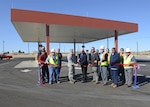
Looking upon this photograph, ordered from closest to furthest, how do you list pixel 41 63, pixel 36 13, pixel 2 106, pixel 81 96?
1. pixel 2 106
2. pixel 81 96
3. pixel 41 63
4. pixel 36 13

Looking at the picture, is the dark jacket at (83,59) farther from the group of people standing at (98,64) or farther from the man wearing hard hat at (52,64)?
the man wearing hard hat at (52,64)

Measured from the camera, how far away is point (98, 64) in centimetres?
1245

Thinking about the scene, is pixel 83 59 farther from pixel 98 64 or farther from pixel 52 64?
pixel 52 64

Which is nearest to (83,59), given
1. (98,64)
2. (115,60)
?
(98,64)

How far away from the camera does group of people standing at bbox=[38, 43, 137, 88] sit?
1147cm

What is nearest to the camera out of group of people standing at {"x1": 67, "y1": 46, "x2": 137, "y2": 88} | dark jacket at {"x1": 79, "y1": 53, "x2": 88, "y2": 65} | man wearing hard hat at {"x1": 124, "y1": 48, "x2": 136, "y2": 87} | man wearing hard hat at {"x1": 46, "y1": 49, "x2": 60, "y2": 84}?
man wearing hard hat at {"x1": 124, "y1": 48, "x2": 136, "y2": 87}

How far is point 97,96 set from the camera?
9.05m

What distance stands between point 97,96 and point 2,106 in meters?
3.43

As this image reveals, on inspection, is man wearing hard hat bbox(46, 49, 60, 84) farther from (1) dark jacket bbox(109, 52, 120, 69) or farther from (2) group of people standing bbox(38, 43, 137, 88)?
(1) dark jacket bbox(109, 52, 120, 69)

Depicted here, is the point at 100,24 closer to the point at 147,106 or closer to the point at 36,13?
the point at 36,13

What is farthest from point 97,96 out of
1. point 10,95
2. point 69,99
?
point 10,95

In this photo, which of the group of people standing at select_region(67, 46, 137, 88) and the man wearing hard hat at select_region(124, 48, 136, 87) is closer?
the man wearing hard hat at select_region(124, 48, 136, 87)

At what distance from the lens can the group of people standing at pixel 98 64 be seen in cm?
1147

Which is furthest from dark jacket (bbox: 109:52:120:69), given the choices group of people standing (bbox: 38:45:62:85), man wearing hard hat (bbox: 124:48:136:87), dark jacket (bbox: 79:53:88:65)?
group of people standing (bbox: 38:45:62:85)
